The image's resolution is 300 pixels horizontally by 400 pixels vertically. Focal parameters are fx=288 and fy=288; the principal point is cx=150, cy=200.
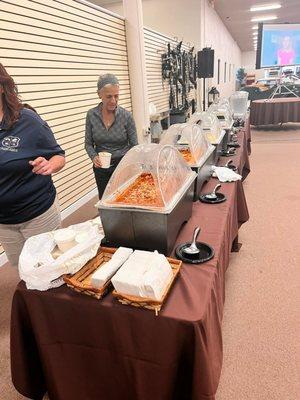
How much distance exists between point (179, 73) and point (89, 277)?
22.2 feet

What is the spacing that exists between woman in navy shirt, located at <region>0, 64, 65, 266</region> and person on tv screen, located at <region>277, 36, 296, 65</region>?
737 centimetres

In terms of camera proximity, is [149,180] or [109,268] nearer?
[109,268]

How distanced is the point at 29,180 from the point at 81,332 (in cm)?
76

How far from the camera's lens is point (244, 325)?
1.74 m

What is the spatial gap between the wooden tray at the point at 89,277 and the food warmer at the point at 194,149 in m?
0.71

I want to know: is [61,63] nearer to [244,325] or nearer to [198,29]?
[244,325]

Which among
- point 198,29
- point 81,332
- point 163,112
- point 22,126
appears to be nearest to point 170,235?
point 81,332

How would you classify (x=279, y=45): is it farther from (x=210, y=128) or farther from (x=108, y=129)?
(x=108, y=129)

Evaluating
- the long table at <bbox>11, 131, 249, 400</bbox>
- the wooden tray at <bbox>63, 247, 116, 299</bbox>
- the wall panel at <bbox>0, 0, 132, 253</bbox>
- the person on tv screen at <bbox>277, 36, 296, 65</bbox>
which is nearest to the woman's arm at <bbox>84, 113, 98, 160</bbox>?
the wall panel at <bbox>0, 0, 132, 253</bbox>

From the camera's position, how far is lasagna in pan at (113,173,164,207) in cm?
116

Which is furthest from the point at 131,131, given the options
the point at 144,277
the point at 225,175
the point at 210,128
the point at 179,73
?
the point at 179,73

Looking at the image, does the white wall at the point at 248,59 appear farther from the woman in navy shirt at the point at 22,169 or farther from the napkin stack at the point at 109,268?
the napkin stack at the point at 109,268

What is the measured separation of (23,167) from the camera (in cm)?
135

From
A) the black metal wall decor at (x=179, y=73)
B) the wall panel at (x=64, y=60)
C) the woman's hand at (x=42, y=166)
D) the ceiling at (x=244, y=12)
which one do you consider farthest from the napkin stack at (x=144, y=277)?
the ceiling at (x=244, y=12)
